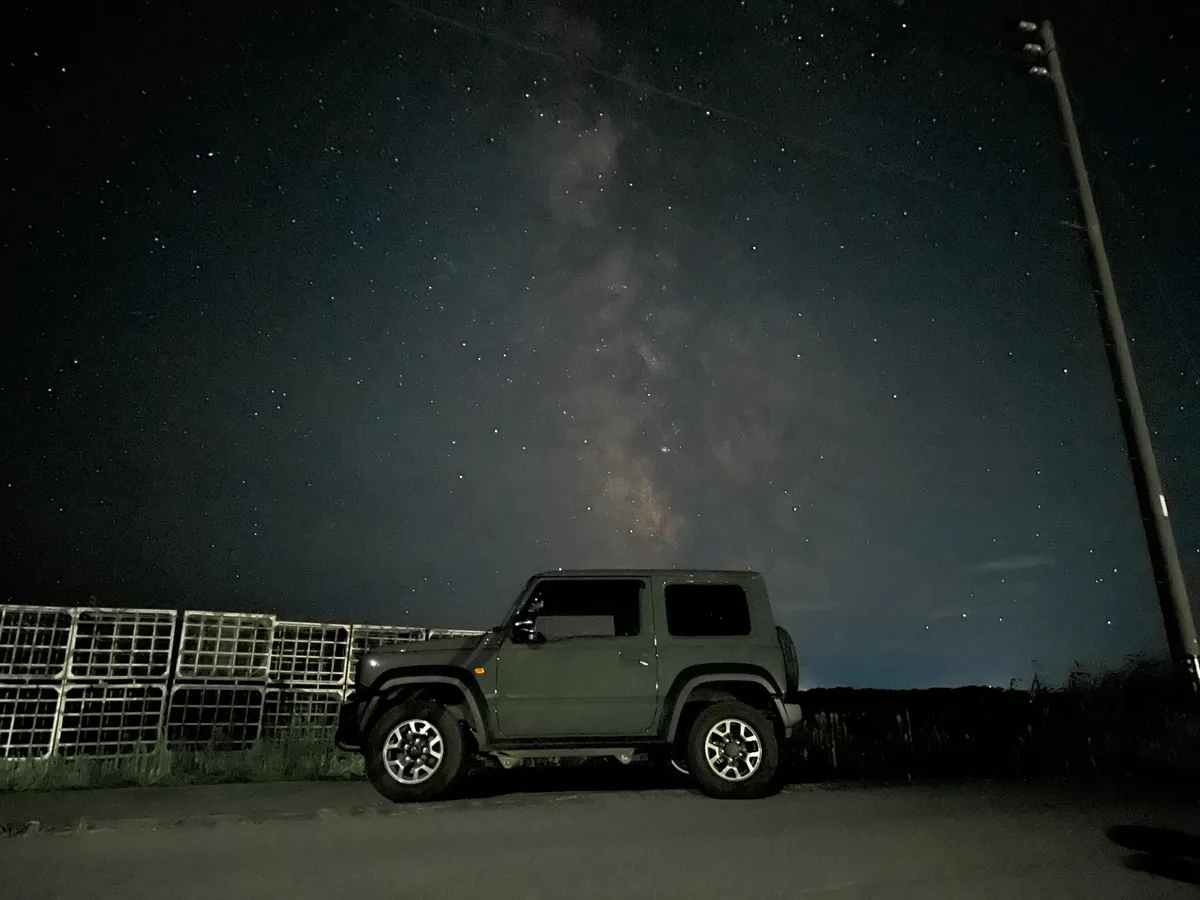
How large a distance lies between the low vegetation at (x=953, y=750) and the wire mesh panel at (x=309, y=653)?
1949 millimetres

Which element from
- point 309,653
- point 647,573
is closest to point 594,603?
point 647,573

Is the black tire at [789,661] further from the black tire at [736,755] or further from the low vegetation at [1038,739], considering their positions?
the low vegetation at [1038,739]

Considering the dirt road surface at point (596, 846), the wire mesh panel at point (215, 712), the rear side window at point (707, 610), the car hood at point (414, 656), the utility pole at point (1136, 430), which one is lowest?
the dirt road surface at point (596, 846)

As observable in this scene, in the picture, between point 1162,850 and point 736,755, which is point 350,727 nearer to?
point 736,755

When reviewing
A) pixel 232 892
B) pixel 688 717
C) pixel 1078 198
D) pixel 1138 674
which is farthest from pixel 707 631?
pixel 1138 674

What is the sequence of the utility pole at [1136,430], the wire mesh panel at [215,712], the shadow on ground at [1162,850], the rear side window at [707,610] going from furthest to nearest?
the wire mesh panel at [215,712], the utility pole at [1136,430], the rear side window at [707,610], the shadow on ground at [1162,850]

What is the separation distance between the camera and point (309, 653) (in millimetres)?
12742

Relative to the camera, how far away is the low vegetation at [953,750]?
28.9ft

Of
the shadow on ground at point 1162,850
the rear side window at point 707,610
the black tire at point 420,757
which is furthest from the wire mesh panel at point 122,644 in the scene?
the shadow on ground at point 1162,850

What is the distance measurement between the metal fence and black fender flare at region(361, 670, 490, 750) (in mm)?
3457

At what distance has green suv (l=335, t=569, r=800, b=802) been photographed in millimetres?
7723

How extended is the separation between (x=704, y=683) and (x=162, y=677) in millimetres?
7503

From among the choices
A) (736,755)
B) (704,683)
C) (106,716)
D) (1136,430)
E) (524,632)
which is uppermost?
(1136,430)

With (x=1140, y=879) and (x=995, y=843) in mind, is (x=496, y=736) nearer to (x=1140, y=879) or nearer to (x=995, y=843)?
(x=995, y=843)
